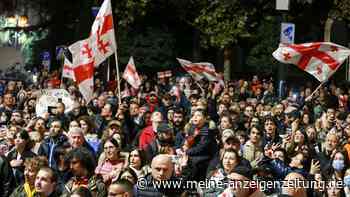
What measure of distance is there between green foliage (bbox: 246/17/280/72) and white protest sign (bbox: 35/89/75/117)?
16.6 metres

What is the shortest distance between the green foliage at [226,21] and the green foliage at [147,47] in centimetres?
330

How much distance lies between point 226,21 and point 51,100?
54.8 ft

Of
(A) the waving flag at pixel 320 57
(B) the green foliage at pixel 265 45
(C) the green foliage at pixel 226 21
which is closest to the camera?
(A) the waving flag at pixel 320 57

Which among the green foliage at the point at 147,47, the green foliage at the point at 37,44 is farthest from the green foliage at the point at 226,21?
the green foliage at the point at 37,44

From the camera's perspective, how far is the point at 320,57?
52.1 feet

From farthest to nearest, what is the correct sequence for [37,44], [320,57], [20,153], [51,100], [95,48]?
[37,44] < [51,100] < [320,57] < [95,48] < [20,153]

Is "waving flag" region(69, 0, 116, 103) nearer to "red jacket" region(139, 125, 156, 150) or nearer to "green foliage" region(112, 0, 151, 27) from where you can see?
"red jacket" region(139, 125, 156, 150)

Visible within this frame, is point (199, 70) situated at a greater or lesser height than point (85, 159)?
greater

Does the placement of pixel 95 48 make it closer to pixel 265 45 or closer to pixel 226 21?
pixel 226 21

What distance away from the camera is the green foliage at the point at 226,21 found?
105 feet

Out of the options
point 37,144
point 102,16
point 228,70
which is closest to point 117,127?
point 37,144

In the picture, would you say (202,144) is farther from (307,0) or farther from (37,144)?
(307,0)

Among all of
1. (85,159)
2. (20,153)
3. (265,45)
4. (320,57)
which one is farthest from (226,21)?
(85,159)

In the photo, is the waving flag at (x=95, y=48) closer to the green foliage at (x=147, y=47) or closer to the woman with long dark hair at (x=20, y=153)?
the woman with long dark hair at (x=20, y=153)
